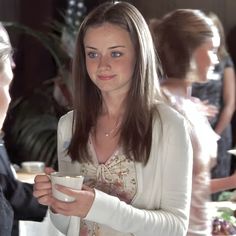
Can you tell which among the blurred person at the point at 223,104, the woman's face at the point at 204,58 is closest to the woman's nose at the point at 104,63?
the woman's face at the point at 204,58

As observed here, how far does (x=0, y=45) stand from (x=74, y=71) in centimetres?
20

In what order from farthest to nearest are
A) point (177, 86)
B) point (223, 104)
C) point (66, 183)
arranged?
point (223, 104) < point (177, 86) < point (66, 183)

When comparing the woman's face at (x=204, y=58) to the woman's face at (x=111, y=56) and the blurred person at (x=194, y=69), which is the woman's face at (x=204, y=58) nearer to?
the blurred person at (x=194, y=69)

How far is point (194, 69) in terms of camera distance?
154 cm

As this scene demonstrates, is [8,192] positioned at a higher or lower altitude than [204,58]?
lower

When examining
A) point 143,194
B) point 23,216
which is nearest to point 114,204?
point 143,194

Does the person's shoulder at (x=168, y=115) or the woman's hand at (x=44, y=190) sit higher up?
the person's shoulder at (x=168, y=115)

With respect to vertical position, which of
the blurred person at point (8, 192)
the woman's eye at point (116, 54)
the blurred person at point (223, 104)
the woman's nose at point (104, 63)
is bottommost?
the blurred person at point (223, 104)

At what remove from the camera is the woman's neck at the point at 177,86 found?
59.4 inches

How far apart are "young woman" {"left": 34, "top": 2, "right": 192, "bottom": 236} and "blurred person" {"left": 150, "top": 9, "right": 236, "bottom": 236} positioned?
0.61ft

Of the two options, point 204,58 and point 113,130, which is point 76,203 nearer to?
point 113,130

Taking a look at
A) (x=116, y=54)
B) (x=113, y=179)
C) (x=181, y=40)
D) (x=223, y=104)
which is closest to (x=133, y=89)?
(x=116, y=54)

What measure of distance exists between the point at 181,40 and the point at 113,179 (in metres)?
0.48

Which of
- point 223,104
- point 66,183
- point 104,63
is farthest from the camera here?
point 223,104
